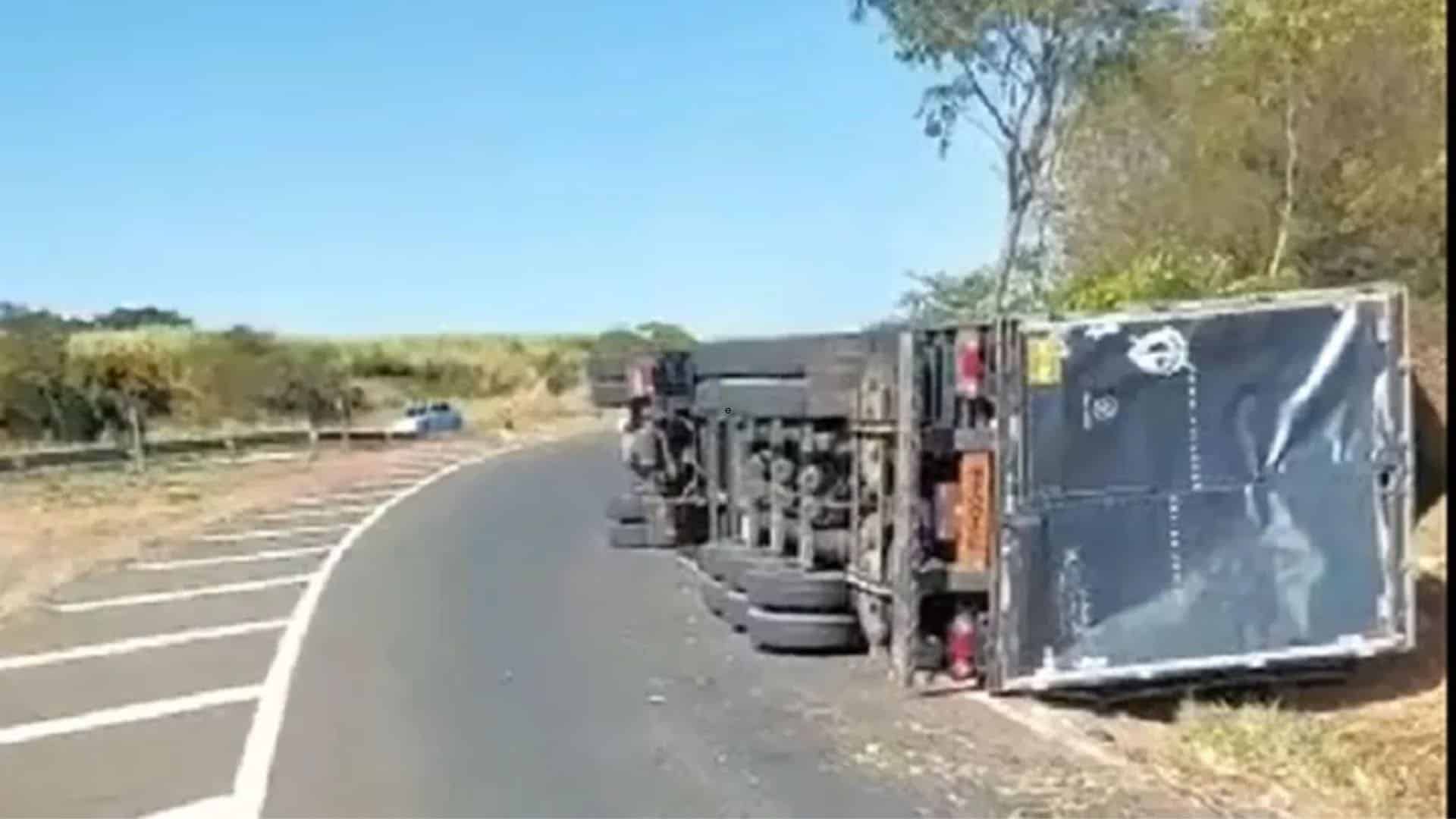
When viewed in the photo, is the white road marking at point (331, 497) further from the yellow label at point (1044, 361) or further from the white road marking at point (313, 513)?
the yellow label at point (1044, 361)

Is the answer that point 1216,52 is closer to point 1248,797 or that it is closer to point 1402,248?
point 1402,248

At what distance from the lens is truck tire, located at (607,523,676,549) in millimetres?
17858

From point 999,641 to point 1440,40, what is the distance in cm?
1013

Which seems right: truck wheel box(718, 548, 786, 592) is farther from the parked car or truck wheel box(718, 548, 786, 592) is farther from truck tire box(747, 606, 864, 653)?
the parked car

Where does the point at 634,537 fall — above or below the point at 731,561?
below

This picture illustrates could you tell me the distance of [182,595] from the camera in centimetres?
1539

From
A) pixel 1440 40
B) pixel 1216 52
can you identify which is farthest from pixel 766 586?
pixel 1216 52

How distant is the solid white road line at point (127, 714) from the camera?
9.62 meters

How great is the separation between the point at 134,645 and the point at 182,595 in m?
2.90

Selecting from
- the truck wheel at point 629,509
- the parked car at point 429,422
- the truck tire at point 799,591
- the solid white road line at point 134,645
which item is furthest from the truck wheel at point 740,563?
the parked car at point 429,422

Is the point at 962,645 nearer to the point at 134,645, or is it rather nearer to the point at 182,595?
the point at 134,645

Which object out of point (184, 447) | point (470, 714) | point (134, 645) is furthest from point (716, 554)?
point (184, 447)

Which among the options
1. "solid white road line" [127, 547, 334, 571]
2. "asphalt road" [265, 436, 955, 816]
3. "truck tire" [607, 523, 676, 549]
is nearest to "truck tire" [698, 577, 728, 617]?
"asphalt road" [265, 436, 955, 816]

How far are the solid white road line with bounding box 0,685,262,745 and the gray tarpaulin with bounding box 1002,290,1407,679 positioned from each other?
3.96m
